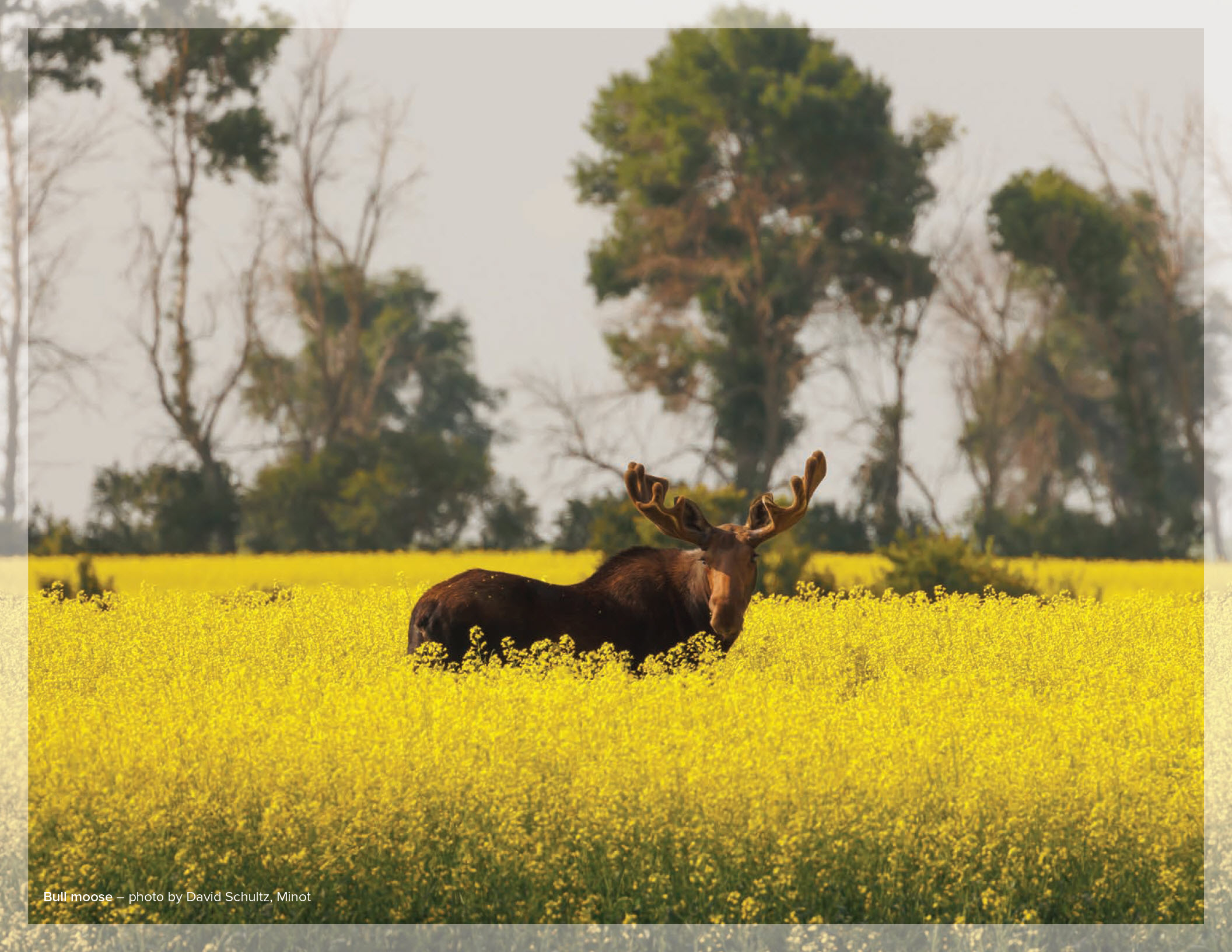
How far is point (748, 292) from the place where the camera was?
34969mm

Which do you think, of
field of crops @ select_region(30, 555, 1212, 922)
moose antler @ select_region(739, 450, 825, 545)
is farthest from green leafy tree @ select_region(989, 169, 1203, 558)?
field of crops @ select_region(30, 555, 1212, 922)

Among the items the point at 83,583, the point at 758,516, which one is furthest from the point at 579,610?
the point at 83,583

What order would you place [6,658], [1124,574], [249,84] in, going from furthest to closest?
[249,84], [1124,574], [6,658]

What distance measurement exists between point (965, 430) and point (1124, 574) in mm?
13566

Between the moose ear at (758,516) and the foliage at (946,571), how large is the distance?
27.0 ft

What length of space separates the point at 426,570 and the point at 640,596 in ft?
46.7

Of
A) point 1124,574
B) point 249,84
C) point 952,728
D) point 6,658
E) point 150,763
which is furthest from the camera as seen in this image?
point 249,84

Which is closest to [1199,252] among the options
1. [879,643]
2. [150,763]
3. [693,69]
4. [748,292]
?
[748,292]

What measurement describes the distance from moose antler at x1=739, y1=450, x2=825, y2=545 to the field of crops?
1501 millimetres

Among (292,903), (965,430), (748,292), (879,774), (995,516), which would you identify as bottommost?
(292,903)

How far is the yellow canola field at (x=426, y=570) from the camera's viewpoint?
21.1 metres

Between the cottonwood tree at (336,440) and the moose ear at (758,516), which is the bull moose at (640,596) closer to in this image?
the moose ear at (758,516)

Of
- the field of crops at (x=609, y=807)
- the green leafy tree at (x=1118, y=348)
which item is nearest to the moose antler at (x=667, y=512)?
the field of crops at (x=609, y=807)

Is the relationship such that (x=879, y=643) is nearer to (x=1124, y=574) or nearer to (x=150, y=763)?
(x=150, y=763)
